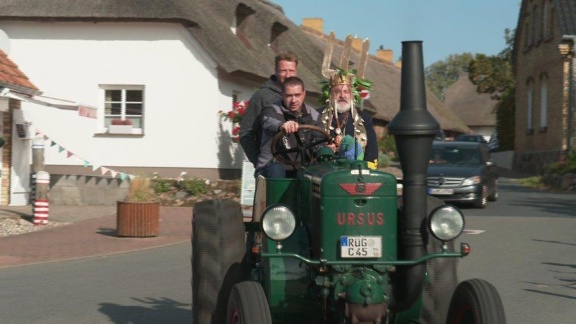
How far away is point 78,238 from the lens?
17.0 m

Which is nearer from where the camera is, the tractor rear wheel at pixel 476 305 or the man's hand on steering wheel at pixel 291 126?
the tractor rear wheel at pixel 476 305

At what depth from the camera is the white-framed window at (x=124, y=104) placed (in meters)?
25.7

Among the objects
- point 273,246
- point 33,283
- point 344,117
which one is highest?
point 344,117

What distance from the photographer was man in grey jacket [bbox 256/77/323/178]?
743 centimetres

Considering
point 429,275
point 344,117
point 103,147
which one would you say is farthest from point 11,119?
point 429,275

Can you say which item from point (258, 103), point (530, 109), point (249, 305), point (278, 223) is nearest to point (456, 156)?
point (258, 103)

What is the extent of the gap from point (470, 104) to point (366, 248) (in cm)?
9680

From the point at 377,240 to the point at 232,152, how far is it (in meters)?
21.0

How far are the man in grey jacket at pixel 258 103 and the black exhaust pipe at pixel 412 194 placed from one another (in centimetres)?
229

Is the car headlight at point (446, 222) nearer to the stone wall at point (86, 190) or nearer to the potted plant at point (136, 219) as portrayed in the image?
the potted plant at point (136, 219)

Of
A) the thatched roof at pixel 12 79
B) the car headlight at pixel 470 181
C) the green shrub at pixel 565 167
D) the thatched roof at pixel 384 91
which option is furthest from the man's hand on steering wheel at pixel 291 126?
the thatched roof at pixel 384 91

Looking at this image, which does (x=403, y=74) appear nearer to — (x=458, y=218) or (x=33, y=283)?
(x=458, y=218)

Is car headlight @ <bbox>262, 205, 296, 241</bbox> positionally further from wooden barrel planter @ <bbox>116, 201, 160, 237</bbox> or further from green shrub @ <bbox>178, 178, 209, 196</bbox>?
green shrub @ <bbox>178, 178, 209, 196</bbox>

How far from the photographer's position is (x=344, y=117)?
7887mm
